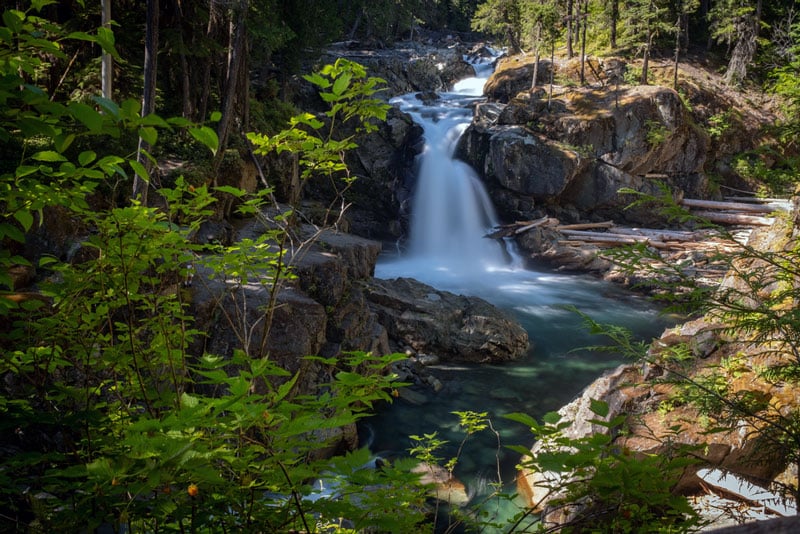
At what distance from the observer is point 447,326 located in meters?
10.1

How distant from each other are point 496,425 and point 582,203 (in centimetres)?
1484

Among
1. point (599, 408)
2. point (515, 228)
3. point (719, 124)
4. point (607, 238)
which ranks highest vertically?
point (719, 124)

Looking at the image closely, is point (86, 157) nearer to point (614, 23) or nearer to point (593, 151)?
point (593, 151)

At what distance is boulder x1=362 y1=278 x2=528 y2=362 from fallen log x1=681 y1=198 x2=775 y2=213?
14124 millimetres

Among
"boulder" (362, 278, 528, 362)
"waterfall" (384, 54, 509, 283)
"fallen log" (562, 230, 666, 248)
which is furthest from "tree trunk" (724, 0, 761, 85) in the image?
"boulder" (362, 278, 528, 362)

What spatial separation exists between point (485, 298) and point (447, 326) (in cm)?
428

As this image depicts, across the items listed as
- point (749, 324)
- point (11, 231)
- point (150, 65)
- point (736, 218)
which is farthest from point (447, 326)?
point (736, 218)

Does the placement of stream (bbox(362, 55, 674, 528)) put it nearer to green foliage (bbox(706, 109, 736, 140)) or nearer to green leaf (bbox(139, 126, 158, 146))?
green leaf (bbox(139, 126, 158, 146))

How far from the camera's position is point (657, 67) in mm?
24172

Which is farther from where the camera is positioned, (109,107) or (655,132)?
(655,132)

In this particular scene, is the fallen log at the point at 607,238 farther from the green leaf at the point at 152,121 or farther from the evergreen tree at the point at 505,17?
the green leaf at the point at 152,121

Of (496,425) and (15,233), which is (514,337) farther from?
(15,233)

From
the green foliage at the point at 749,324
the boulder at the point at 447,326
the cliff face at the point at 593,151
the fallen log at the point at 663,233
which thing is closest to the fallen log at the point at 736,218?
the cliff face at the point at 593,151

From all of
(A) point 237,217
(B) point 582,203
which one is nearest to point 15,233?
(A) point 237,217
